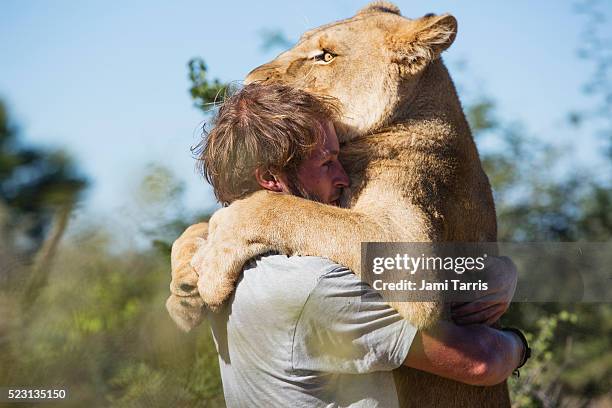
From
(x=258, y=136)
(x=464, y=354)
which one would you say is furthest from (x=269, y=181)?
(x=464, y=354)

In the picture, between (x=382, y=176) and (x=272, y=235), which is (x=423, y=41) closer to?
(x=382, y=176)

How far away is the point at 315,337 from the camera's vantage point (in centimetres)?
270

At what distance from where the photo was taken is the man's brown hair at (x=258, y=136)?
298 cm

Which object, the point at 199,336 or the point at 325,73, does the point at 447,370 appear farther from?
the point at 199,336

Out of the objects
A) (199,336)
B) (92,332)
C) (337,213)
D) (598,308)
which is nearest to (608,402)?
(598,308)

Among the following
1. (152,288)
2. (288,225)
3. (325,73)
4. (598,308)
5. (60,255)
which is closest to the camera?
(288,225)

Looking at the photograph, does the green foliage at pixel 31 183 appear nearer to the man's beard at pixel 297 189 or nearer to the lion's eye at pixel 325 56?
the lion's eye at pixel 325 56

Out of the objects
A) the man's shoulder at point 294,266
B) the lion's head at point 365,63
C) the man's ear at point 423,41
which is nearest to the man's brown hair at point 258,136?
the man's shoulder at point 294,266

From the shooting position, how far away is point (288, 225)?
3004mm

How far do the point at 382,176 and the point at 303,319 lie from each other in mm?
861

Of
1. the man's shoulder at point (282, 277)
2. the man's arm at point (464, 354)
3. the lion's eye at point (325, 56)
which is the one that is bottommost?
the man's arm at point (464, 354)

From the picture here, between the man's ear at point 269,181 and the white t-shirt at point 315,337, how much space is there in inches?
14.9

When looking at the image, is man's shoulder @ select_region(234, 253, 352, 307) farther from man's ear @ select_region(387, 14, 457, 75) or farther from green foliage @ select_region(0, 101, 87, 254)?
green foliage @ select_region(0, 101, 87, 254)

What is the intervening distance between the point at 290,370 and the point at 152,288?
2801mm
